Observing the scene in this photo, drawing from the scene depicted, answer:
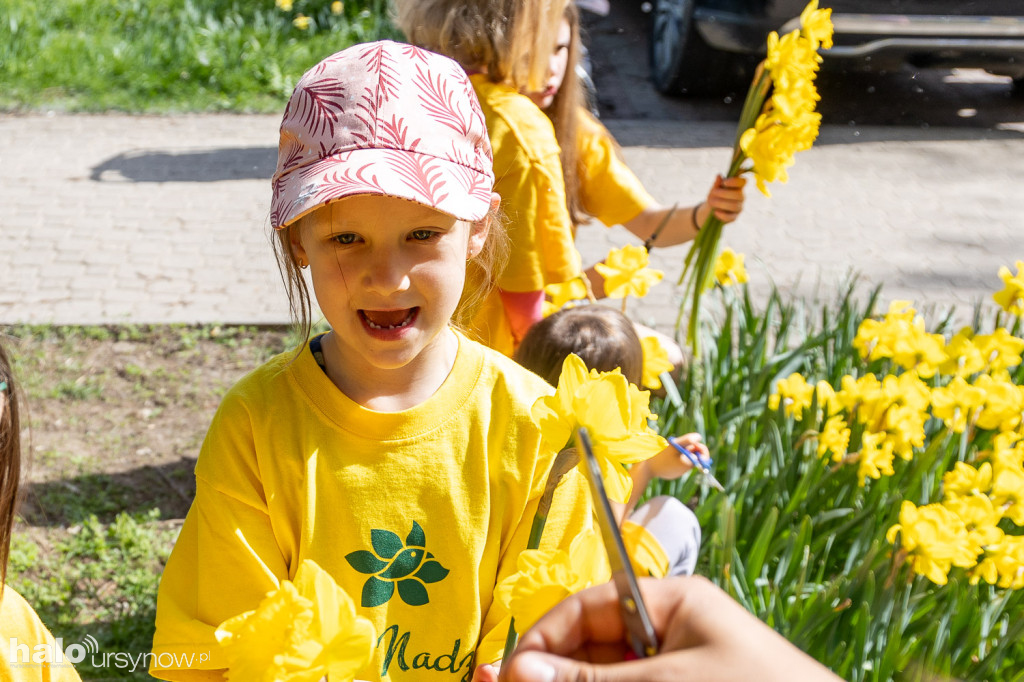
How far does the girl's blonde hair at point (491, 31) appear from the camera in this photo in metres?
2.05

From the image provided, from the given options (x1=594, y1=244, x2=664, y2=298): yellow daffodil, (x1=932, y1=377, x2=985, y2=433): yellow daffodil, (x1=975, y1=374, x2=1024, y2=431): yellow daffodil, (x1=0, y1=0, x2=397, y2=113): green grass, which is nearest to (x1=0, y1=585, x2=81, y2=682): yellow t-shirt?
(x1=594, y1=244, x2=664, y2=298): yellow daffodil

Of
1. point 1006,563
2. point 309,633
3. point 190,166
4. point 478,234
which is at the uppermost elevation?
point 478,234

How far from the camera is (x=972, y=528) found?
191cm

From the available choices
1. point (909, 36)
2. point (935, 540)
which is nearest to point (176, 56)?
point (909, 36)

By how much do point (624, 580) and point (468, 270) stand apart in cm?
140

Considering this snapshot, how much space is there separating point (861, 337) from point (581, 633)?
2.07 m

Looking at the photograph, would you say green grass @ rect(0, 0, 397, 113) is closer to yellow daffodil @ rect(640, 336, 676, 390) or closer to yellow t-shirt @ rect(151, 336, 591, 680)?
yellow daffodil @ rect(640, 336, 676, 390)

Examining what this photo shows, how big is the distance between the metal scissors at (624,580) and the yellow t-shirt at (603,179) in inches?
78.2

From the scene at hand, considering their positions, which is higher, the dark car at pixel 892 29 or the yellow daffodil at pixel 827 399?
the dark car at pixel 892 29

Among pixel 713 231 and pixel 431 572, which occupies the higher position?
pixel 713 231

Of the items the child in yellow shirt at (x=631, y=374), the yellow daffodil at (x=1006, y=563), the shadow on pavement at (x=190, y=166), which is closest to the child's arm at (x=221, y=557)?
the child in yellow shirt at (x=631, y=374)

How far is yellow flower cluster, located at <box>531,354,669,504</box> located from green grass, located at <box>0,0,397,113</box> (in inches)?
248

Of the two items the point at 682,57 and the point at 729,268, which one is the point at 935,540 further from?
the point at 682,57

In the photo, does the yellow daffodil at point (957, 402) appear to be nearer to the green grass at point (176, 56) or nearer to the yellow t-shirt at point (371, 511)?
the yellow t-shirt at point (371, 511)
